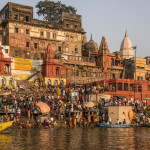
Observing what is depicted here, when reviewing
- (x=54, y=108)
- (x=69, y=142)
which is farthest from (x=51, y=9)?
(x=69, y=142)

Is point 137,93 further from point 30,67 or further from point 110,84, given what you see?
point 30,67

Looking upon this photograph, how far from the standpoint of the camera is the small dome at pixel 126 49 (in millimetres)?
74206

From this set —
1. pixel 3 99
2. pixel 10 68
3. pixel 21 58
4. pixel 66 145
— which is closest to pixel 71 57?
pixel 21 58

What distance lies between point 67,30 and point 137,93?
1914 cm

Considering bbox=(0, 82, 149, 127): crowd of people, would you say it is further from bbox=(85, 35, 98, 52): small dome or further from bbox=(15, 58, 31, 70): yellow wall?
bbox=(85, 35, 98, 52): small dome

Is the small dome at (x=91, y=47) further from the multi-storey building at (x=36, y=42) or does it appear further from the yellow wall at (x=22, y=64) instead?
the yellow wall at (x=22, y=64)

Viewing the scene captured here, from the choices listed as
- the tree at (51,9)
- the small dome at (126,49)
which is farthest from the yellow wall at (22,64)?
the small dome at (126,49)

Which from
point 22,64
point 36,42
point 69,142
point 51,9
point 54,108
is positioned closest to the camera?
point 69,142

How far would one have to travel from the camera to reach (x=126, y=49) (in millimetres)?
74625

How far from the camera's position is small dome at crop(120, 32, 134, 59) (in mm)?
74206

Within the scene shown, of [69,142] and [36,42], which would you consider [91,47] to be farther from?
[69,142]

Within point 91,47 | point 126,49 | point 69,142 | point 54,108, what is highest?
point 126,49

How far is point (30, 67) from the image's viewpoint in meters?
50.2

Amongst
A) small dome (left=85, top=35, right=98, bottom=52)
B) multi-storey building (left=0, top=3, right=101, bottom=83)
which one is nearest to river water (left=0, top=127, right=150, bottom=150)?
multi-storey building (left=0, top=3, right=101, bottom=83)
